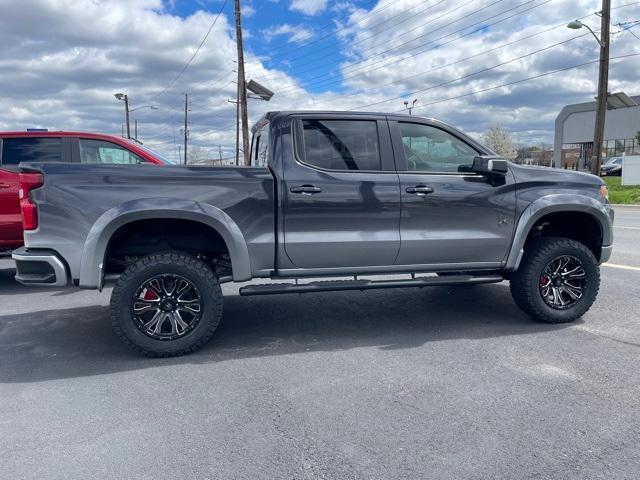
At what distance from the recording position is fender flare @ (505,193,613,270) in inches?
187

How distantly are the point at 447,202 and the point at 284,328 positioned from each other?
6.44ft

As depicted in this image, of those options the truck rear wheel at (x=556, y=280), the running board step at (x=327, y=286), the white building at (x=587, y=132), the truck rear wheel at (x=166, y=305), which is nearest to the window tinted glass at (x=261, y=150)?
the running board step at (x=327, y=286)

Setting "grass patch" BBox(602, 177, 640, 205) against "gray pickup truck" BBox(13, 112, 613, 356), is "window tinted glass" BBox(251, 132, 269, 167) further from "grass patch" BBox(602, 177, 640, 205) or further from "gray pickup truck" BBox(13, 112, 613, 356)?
"grass patch" BBox(602, 177, 640, 205)

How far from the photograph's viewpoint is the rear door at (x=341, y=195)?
4.34 metres

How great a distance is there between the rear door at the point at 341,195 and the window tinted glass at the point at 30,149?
4274 mm

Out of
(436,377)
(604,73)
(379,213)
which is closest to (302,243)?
(379,213)

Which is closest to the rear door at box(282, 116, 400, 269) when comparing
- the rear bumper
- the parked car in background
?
the rear bumper

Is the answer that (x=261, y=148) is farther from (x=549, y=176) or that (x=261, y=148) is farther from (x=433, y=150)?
(x=549, y=176)

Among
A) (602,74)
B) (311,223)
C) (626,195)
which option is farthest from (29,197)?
(626,195)

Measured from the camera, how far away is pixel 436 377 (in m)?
3.72

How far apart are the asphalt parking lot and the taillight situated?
3.80ft

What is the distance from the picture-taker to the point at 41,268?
4023mm

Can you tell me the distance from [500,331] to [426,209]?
53.7 inches

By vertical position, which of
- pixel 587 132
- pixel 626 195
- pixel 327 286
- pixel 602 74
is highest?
pixel 587 132
